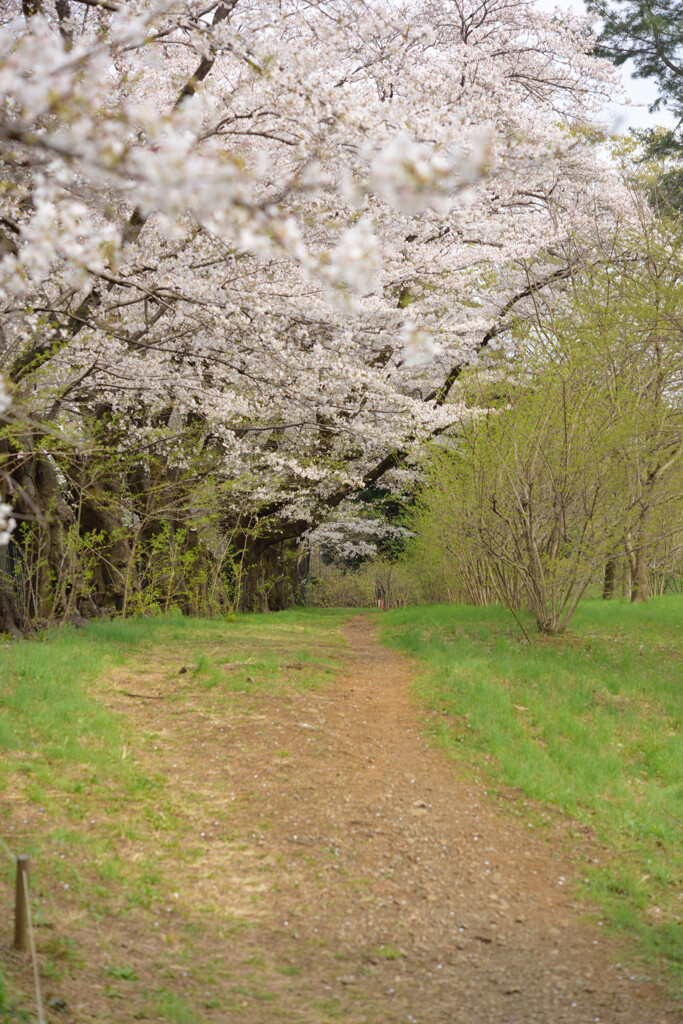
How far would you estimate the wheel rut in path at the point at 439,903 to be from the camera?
145 inches

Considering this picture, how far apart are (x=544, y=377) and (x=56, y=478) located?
5.93 m

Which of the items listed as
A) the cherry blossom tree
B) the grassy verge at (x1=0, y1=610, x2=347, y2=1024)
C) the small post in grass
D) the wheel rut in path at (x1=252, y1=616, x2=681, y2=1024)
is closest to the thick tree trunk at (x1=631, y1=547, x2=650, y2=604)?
the cherry blossom tree

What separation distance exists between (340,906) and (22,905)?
1.74 meters

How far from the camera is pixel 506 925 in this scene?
4348 millimetres

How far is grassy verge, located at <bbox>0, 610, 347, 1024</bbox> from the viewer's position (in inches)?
135

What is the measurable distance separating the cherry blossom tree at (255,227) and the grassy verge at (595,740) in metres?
3.11

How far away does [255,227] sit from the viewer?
10.2 feet

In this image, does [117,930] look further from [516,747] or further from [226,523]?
[226,523]

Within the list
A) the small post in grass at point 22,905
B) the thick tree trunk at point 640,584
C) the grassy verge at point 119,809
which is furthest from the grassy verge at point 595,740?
the thick tree trunk at point 640,584

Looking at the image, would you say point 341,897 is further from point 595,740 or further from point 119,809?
point 595,740

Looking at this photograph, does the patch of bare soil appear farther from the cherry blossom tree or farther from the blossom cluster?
the blossom cluster

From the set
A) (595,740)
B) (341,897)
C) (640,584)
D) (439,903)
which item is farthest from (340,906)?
(640,584)

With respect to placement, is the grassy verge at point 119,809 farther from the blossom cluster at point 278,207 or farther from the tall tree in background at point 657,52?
the tall tree in background at point 657,52

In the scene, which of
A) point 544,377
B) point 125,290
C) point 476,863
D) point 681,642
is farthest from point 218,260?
point 681,642
